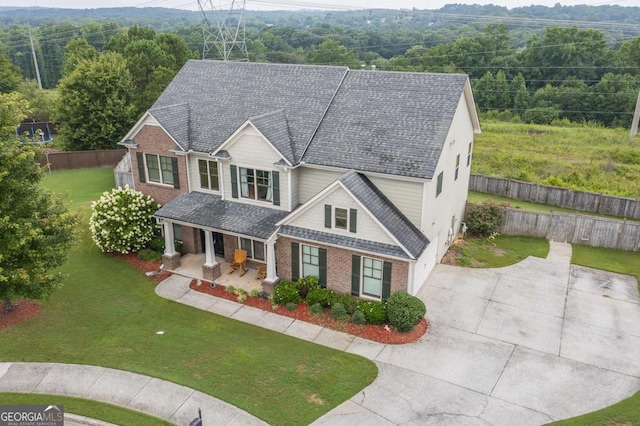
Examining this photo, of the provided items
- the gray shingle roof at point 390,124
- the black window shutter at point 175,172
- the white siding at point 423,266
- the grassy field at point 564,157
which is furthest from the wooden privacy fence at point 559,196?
the black window shutter at point 175,172

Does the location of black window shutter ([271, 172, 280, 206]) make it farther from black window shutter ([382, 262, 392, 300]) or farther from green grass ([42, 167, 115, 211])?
green grass ([42, 167, 115, 211])

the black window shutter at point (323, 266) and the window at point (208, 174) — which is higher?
the window at point (208, 174)

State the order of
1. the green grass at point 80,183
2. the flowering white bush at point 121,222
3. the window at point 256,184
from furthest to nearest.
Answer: the green grass at point 80,183 → the flowering white bush at point 121,222 → the window at point 256,184

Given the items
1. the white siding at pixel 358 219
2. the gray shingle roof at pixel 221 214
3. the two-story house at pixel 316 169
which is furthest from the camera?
Answer: the gray shingle roof at pixel 221 214

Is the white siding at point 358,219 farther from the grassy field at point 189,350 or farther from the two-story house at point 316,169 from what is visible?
the grassy field at point 189,350

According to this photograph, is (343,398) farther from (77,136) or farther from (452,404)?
(77,136)

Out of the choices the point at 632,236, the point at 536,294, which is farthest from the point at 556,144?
the point at 536,294

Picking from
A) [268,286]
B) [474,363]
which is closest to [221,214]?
[268,286]
